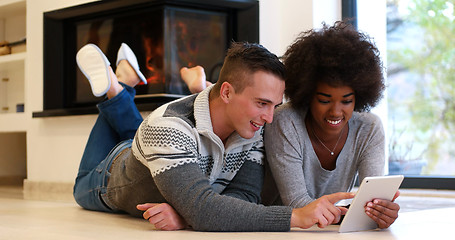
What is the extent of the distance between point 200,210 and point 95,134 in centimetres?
107

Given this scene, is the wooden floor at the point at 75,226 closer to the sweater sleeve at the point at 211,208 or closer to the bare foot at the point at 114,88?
the sweater sleeve at the point at 211,208

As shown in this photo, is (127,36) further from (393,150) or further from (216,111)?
(216,111)

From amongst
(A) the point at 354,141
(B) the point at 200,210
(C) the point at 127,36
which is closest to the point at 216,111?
(B) the point at 200,210

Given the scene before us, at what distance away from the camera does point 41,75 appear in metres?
4.20

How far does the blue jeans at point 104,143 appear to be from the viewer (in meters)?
2.41

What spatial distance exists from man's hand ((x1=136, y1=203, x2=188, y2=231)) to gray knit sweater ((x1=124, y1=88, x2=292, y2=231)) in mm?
34

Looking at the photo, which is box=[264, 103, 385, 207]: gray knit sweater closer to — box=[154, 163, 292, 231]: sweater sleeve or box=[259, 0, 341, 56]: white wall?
box=[154, 163, 292, 231]: sweater sleeve

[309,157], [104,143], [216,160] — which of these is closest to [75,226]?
[216,160]

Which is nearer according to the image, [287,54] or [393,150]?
[287,54]

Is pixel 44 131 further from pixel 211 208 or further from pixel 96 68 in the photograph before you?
pixel 211 208

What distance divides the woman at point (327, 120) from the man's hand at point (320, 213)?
185 mm

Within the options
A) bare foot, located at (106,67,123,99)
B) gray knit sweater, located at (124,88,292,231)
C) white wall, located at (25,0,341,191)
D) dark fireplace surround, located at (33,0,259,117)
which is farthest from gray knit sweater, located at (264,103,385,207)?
white wall, located at (25,0,341,191)

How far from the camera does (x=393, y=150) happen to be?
13.0ft

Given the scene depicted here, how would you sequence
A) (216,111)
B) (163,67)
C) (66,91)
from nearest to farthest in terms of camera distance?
(216,111), (163,67), (66,91)
